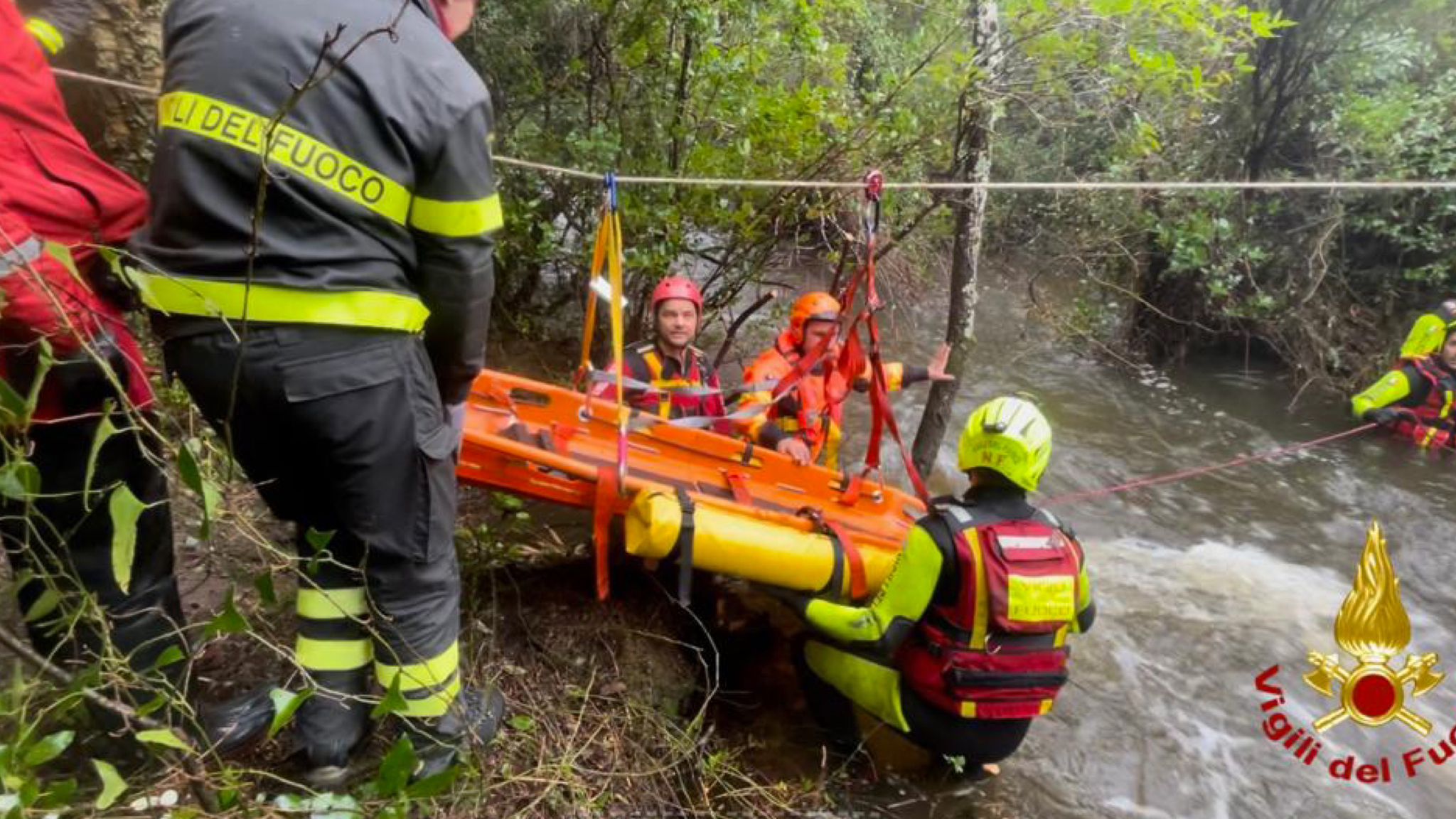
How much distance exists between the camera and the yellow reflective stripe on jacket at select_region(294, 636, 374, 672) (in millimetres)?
2131

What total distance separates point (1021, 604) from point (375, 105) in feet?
7.58

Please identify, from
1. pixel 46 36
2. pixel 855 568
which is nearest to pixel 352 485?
pixel 46 36

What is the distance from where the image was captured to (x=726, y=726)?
10.9 feet

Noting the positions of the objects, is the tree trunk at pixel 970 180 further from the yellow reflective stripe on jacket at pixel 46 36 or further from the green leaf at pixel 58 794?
the green leaf at pixel 58 794

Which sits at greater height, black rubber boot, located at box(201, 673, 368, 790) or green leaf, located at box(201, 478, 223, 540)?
green leaf, located at box(201, 478, 223, 540)

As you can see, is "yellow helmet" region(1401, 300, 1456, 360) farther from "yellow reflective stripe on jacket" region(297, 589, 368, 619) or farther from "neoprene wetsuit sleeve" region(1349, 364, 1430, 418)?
"yellow reflective stripe on jacket" region(297, 589, 368, 619)

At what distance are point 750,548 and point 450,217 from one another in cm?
163

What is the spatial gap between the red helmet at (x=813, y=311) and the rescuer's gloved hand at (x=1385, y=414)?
4.77 m

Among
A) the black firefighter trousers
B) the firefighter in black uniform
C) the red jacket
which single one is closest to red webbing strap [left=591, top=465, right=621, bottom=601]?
the black firefighter trousers

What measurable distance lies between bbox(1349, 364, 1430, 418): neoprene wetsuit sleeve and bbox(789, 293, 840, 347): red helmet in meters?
4.74

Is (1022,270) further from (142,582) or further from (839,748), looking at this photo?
(142,582)

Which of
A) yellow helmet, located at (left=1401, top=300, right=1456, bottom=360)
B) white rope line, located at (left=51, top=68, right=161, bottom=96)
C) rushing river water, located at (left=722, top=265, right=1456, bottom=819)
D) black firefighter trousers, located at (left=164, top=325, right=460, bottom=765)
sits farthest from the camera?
yellow helmet, located at (left=1401, top=300, right=1456, bottom=360)

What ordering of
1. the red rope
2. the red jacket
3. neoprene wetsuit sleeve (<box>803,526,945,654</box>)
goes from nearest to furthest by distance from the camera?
the red jacket < neoprene wetsuit sleeve (<box>803,526,945,654</box>) < the red rope

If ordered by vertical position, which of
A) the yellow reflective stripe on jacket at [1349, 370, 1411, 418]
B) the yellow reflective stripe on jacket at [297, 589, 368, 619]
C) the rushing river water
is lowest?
the rushing river water
